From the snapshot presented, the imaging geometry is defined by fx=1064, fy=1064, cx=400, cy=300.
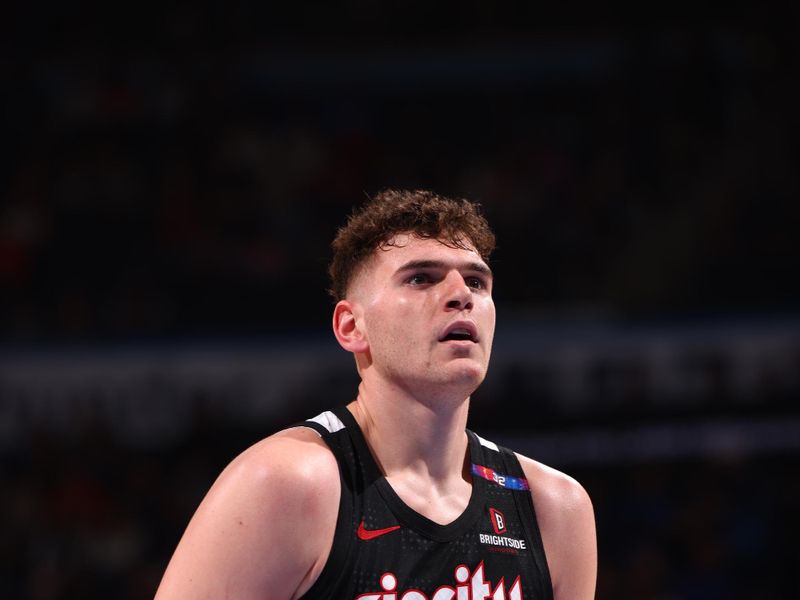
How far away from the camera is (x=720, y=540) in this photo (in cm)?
862

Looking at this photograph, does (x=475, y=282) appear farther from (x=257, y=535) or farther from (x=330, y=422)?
(x=257, y=535)

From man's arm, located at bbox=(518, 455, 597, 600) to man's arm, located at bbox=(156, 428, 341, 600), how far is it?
2.71 ft

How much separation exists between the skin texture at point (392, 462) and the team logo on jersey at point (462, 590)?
170 mm

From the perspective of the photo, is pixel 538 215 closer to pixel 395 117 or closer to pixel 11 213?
pixel 395 117

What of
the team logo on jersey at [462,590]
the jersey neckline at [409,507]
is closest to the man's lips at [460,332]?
→ the jersey neckline at [409,507]

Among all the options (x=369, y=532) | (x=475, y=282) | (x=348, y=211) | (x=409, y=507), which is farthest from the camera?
(x=348, y=211)

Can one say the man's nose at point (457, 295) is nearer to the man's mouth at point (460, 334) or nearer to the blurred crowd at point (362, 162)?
the man's mouth at point (460, 334)

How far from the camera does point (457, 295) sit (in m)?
3.23

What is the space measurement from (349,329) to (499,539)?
31.9 inches

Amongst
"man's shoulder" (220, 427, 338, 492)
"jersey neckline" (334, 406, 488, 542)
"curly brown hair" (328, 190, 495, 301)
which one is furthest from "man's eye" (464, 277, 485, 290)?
"man's shoulder" (220, 427, 338, 492)

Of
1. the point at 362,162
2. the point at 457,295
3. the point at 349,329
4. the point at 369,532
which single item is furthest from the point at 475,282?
the point at 362,162

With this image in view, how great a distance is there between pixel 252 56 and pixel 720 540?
7.15 m

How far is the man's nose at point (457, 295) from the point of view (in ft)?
10.6

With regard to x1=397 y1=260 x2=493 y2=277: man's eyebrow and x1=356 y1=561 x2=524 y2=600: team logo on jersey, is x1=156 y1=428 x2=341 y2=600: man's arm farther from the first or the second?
x1=397 y1=260 x2=493 y2=277: man's eyebrow
